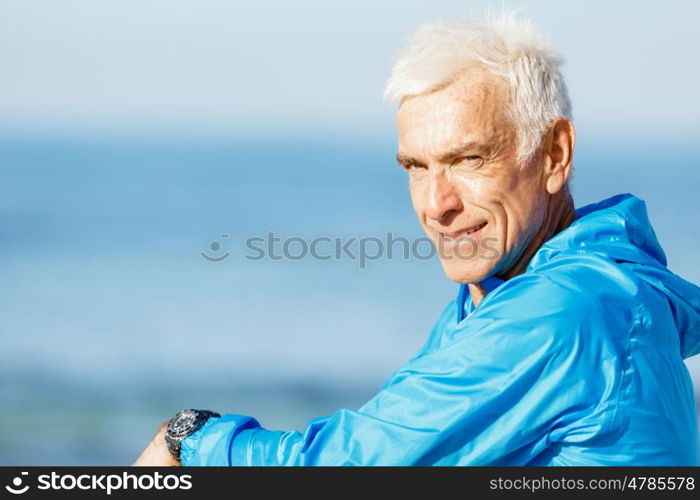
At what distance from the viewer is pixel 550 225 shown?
9.94ft

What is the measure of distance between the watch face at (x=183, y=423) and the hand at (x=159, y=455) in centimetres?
3

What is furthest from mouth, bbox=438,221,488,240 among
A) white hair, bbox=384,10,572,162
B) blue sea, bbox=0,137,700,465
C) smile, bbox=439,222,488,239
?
blue sea, bbox=0,137,700,465

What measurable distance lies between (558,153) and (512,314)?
669 mm

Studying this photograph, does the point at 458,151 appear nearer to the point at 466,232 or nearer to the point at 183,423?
the point at 466,232

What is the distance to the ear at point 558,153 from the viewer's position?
2.92 metres

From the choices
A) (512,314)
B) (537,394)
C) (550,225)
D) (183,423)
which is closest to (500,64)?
(550,225)

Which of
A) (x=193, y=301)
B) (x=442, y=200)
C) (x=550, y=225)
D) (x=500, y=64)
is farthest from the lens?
(x=193, y=301)

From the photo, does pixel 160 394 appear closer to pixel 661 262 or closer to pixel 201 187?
pixel 661 262

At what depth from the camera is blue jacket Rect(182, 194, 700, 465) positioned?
243 cm

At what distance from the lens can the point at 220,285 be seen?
47.1 feet

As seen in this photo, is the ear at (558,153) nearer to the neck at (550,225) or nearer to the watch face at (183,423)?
the neck at (550,225)

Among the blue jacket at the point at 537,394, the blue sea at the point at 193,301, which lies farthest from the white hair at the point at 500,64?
the blue sea at the point at 193,301

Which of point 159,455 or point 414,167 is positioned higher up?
point 414,167
